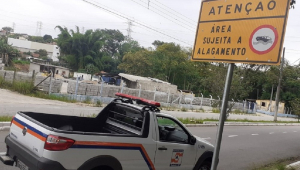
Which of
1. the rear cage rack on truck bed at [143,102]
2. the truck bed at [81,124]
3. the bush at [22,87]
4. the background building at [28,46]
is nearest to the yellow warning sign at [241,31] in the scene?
the rear cage rack on truck bed at [143,102]

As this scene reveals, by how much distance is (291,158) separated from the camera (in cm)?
1136

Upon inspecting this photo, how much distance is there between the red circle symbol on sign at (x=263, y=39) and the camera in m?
3.77

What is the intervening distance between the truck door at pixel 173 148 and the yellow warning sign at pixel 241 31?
1.57m

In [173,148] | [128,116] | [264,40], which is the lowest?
[173,148]

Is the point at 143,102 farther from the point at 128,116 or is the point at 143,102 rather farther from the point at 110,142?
the point at 110,142

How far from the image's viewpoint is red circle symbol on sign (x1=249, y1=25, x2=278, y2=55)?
12.4 ft

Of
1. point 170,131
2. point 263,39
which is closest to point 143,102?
point 170,131

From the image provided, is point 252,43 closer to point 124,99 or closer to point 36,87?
point 124,99

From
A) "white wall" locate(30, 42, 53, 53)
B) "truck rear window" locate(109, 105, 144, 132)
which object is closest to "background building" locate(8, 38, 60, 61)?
"white wall" locate(30, 42, 53, 53)

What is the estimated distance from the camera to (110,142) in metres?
4.30

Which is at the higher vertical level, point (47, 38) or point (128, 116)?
point (47, 38)

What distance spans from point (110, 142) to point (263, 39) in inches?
97.2

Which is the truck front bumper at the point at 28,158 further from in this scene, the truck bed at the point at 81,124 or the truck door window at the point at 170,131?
the truck door window at the point at 170,131

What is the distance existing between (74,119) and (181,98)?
26.2 meters
